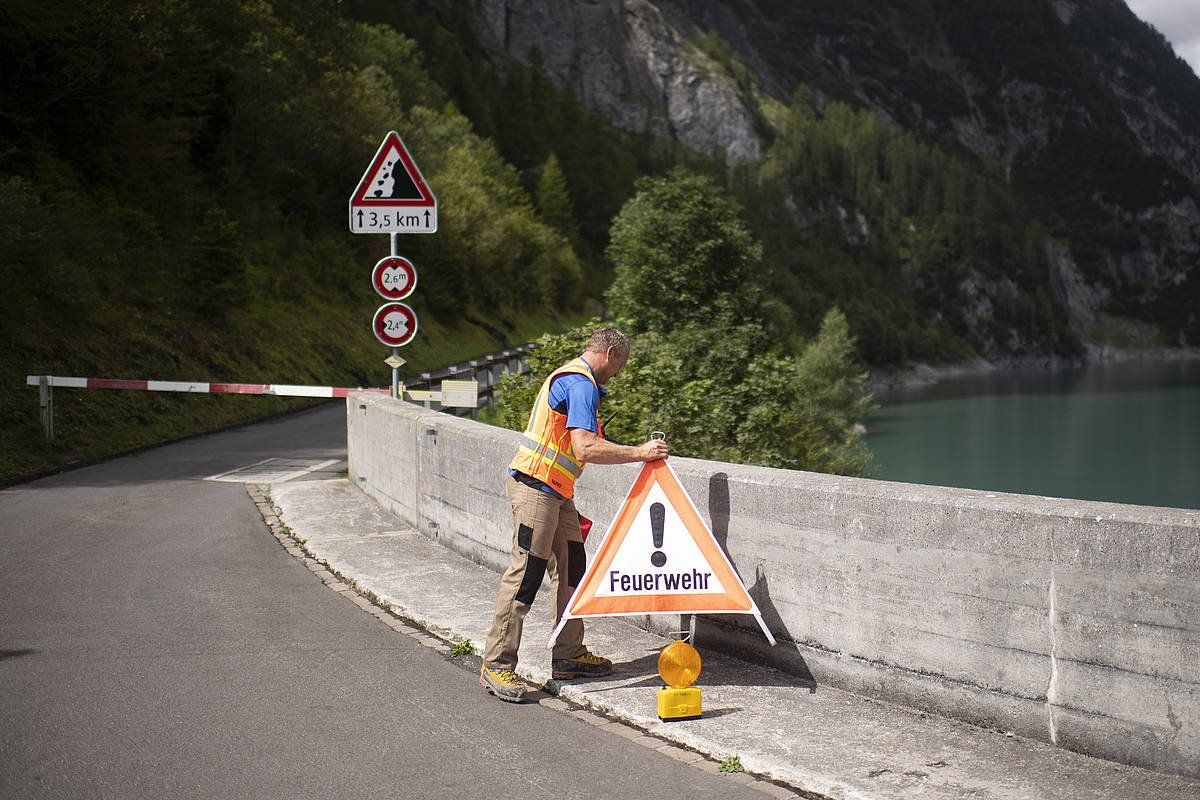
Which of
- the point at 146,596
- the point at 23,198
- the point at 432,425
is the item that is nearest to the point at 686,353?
the point at 23,198

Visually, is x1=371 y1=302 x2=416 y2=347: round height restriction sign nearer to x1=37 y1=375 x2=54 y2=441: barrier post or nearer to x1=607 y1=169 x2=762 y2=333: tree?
x1=37 y1=375 x2=54 y2=441: barrier post

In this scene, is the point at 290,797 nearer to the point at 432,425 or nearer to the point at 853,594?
the point at 853,594

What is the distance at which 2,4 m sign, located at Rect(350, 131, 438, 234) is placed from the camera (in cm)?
1323

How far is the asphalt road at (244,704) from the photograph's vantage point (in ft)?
17.0

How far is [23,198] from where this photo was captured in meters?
21.4

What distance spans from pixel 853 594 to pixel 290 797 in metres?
2.94

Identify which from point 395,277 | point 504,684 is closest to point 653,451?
point 504,684

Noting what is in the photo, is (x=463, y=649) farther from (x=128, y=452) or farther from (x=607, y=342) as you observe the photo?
(x=128, y=452)

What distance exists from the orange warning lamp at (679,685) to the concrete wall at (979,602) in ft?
2.89

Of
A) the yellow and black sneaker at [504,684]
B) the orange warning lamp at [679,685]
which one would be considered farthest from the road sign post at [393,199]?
the orange warning lamp at [679,685]

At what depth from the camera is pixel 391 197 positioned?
13328 mm

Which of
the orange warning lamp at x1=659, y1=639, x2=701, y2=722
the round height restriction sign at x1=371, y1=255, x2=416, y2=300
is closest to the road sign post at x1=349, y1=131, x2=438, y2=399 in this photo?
the round height restriction sign at x1=371, y1=255, x2=416, y2=300

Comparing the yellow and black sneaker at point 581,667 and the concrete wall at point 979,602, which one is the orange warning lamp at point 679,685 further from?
the concrete wall at point 979,602

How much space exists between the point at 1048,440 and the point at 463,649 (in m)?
94.5
